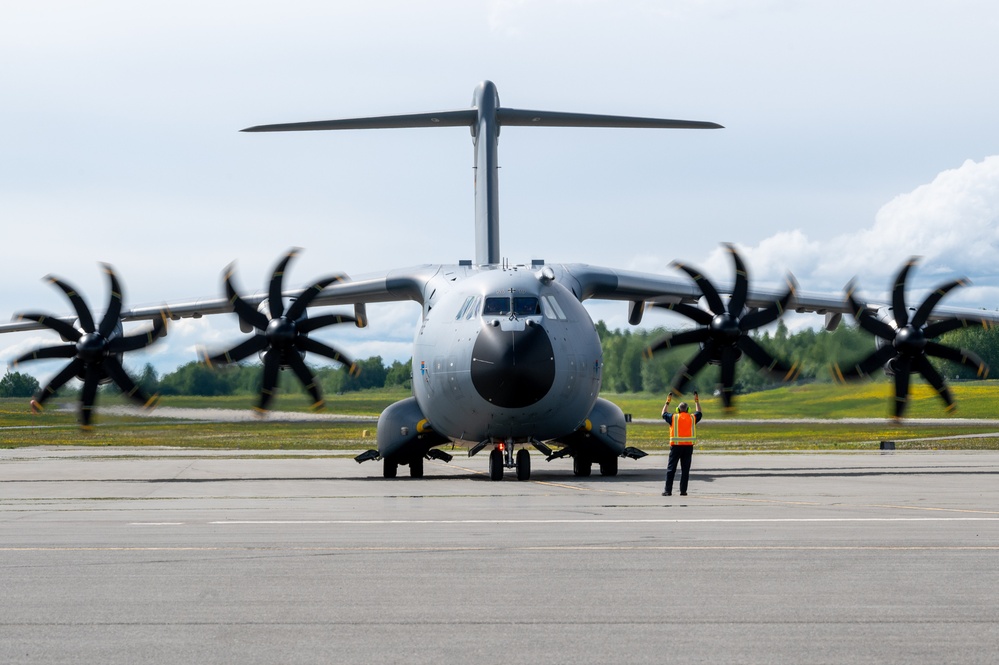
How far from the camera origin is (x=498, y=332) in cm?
2058

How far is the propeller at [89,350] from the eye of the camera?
2536 centimetres

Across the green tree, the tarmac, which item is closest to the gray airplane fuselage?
the tarmac

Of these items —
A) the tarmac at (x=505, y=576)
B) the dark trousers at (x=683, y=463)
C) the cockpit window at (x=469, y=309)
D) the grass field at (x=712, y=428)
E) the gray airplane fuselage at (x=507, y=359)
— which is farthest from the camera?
the grass field at (x=712, y=428)

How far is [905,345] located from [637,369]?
768 inches

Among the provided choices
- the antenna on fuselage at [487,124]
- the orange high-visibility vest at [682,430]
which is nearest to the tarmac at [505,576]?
the orange high-visibility vest at [682,430]

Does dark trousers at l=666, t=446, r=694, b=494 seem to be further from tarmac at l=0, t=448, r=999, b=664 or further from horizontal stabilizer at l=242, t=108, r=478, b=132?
horizontal stabilizer at l=242, t=108, r=478, b=132

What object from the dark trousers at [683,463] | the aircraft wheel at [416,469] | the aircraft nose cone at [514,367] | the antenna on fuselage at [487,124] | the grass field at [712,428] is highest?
the antenna on fuselage at [487,124]

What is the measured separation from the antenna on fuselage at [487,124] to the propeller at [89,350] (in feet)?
17.8

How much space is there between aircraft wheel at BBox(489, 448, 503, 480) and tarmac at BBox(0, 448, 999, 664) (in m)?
2.57

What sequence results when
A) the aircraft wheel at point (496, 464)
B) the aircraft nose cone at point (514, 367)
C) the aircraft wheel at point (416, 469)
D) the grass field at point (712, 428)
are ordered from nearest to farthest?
the aircraft nose cone at point (514, 367), the aircraft wheel at point (496, 464), the aircraft wheel at point (416, 469), the grass field at point (712, 428)

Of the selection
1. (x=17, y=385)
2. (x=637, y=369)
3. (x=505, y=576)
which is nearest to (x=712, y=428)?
(x=637, y=369)

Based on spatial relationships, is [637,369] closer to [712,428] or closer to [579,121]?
[712,428]

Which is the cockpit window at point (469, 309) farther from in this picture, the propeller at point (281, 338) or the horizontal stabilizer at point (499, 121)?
the horizontal stabilizer at point (499, 121)

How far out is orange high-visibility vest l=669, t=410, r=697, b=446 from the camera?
18469 millimetres
